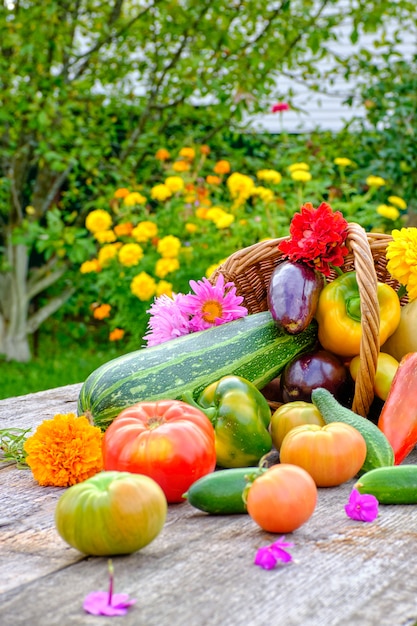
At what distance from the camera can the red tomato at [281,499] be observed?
122 cm

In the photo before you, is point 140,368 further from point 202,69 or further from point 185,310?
point 202,69

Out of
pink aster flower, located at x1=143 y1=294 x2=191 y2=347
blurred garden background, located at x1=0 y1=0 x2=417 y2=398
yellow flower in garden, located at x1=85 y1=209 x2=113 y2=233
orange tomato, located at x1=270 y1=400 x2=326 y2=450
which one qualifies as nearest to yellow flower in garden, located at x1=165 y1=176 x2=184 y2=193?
blurred garden background, located at x1=0 y1=0 x2=417 y2=398

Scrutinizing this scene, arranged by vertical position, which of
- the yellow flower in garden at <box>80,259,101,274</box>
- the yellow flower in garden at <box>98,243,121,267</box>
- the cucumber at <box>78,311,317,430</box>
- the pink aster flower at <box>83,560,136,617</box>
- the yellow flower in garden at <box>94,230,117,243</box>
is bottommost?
the pink aster flower at <box>83,560,136,617</box>

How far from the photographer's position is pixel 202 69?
210 inches

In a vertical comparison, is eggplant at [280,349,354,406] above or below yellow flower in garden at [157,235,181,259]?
below

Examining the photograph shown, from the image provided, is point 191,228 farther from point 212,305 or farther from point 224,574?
point 224,574

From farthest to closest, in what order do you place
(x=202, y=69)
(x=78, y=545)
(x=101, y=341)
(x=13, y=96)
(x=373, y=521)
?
1. (x=101, y=341)
2. (x=202, y=69)
3. (x=13, y=96)
4. (x=373, y=521)
5. (x=78, y=545)

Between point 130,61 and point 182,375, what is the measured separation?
13.6ft

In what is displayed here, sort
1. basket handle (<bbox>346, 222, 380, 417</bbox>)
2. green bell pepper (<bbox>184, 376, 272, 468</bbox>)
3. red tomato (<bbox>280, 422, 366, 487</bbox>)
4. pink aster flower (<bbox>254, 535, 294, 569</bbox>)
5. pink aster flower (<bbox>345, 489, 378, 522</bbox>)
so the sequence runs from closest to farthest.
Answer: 1. pink aster flower (<bbox>254, 535, 294, 569</bbox>)
2. pink aster flower (<bbox>345, 489, 378, 522</bbox>)
3. red tomato (<bbox>280, 422, 366, 487</bbox>)
4. green bell pepper (<bbox>184, 376, 272, 468</bbox>)
5. basket handle (<bbox>346, 222, 380, 417</bbox>)

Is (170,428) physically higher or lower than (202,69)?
lower

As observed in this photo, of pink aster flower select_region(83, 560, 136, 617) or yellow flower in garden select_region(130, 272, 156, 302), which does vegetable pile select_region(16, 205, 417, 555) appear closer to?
pink aster flower select_region(83, 560, 136, 617)

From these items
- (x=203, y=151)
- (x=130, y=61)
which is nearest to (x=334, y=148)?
(x=203, y=151)

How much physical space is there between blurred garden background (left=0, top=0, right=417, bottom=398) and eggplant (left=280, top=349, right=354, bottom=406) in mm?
2234

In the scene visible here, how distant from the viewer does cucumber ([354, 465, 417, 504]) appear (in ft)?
4.63
